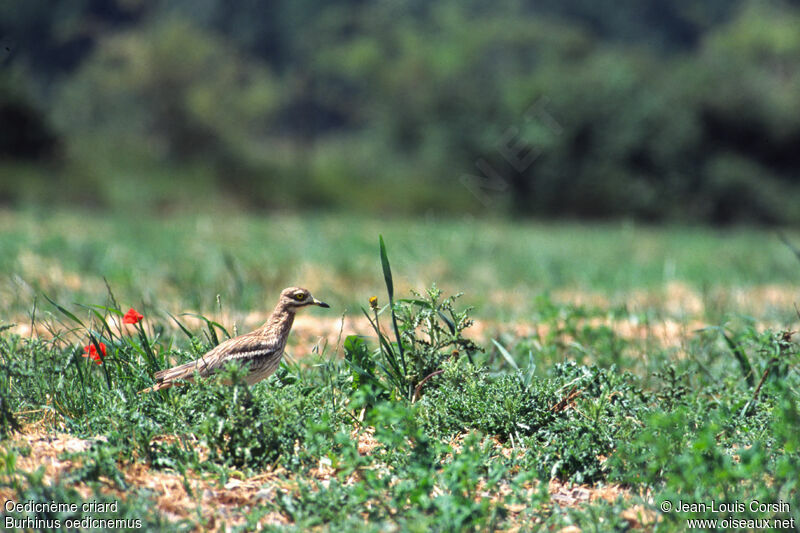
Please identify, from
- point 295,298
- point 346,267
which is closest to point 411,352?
point 295,298

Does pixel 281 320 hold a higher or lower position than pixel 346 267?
lower

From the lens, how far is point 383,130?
28.8 m

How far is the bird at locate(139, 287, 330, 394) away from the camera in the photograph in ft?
10.3

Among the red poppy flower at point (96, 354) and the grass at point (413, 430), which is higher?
the red poppy flower at point (96, 354)

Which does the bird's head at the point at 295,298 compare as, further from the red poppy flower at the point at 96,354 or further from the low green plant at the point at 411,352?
the red poppy flower at the point at 96,354

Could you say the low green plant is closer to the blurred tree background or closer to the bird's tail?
the bird's tail

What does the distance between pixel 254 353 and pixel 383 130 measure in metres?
26.2

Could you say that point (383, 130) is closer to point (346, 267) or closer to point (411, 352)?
point (346, 267)

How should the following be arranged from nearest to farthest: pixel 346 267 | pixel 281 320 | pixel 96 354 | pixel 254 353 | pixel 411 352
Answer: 1. pixel 254 353
2. pixel 281 320
3. pixel 96 354
4. pixel 411 352
5. pixel 346 267

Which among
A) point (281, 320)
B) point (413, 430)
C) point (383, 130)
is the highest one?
point (383, 130)

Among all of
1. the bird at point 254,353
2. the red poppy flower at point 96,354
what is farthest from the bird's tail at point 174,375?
the red poppy flower at point 96,354

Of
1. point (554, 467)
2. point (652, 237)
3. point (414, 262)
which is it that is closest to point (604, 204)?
point (652, 237)

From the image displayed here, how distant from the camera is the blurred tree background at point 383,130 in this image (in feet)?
70.6

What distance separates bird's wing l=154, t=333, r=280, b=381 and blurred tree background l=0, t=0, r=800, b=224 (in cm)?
1698
